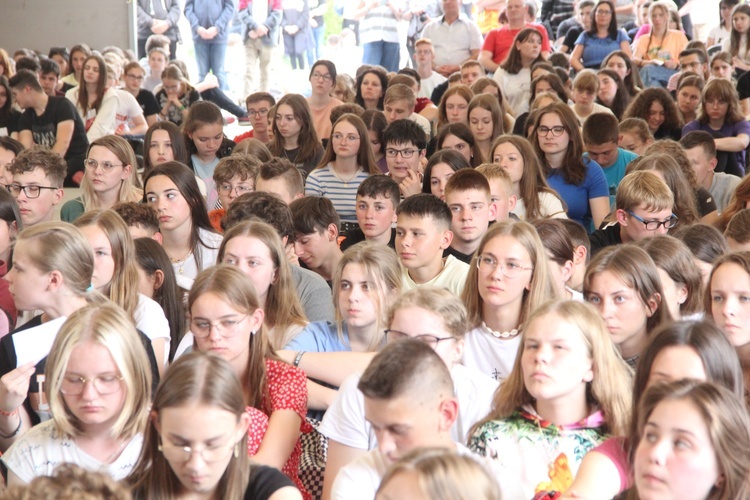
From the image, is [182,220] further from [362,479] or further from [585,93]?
[585,93]

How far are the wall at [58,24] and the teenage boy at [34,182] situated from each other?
7.77 metres

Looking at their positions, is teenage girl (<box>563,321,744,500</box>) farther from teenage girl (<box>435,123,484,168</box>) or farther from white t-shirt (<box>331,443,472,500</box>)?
teenage girl (<box>435,123,484,168</box>)

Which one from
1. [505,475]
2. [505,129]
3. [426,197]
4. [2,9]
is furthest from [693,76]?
[2,9]

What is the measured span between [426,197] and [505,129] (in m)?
3.58

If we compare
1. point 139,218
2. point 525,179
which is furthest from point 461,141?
point 139,218

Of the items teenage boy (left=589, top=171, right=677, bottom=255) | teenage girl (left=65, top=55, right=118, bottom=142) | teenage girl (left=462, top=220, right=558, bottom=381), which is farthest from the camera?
teenage girl (left=65, top=55, right=118, bottom=142)

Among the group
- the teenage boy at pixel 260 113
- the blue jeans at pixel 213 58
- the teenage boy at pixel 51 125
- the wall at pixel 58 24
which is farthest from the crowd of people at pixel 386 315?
the wall at pixel 58 24

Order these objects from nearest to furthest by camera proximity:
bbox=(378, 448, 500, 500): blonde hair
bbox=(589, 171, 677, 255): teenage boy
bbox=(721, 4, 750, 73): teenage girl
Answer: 1. bbox=(378, 448, 500, 500): blonde hair
2. bbox=(589, 171, 677, 255): teenage boy
3. bbox=(721, 4, 750, 73): teenage girl

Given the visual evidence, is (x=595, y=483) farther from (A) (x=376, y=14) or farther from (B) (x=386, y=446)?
(A) (x=376, y=14)

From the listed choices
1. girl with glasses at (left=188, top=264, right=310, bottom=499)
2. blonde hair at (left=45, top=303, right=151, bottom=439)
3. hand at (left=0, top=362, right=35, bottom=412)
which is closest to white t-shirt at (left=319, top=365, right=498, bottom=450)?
girl with glasses at (left=188, top=264, right=310, bottom=499)

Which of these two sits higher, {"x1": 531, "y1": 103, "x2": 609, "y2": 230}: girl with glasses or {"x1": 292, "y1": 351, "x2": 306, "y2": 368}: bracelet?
{"x1": 531, "y1": 103, "x2": 609, "y2": 230}: girl with glasses

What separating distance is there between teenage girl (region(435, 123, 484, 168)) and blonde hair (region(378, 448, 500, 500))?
455 centimetres

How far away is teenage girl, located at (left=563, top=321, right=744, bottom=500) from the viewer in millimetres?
2371

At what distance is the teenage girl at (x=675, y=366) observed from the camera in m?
2.37
